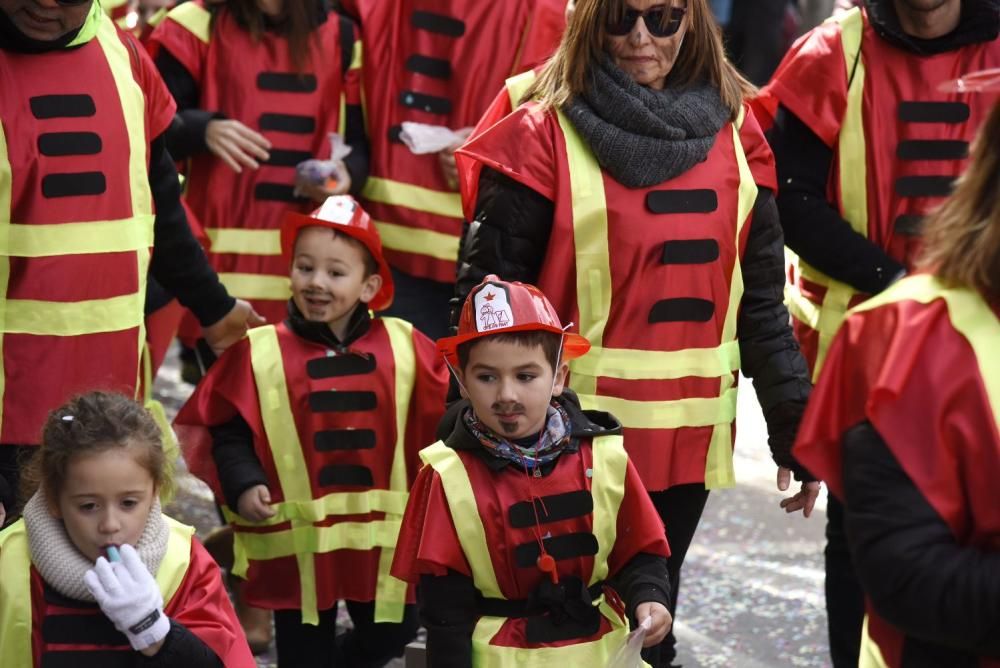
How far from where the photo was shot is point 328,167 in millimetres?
5840

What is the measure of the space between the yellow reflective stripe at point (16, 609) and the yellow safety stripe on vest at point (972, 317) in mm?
1927

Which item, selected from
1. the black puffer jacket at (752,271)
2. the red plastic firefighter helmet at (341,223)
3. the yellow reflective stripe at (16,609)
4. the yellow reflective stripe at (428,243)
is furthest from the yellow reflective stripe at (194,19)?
the yellow reflective stripe at (16,609)

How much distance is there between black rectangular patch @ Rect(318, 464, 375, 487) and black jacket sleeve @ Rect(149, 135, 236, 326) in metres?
0.64

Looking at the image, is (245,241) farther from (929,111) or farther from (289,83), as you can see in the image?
(929,111)

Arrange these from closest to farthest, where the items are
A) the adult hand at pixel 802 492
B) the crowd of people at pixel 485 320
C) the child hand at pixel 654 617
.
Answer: the crowd of people at pixel 485 320 < the child hand at pixel 654 617 < the adult hand at pixel 802 492

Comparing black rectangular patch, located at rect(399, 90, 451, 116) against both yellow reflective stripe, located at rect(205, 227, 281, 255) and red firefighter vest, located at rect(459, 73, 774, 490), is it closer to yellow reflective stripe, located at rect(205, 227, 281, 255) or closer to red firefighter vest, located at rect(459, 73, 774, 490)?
yellow reflective stripe, located at rect(205, 227, 281, 255)

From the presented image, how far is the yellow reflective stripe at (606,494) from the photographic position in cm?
386

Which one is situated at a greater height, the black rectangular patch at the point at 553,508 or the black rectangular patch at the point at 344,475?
the black rectangular patch at the point at 553,508

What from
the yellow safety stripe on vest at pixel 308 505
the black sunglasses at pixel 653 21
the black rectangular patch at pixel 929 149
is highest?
the black sunglasses at pixel 653 21

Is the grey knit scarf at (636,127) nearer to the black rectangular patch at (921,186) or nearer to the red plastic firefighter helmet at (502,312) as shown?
the red plastic firefighter helmet at (502,312)

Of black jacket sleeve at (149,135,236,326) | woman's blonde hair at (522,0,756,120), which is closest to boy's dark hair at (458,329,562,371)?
woman's blonde hair at (522,0,756,120)

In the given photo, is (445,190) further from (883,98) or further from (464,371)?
(464,371)

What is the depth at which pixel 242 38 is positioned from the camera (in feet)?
19.5

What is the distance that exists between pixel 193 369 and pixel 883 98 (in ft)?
14.3
